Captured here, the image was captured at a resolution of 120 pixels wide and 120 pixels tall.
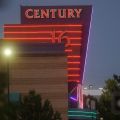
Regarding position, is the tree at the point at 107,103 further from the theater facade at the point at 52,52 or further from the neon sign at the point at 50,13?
the neon sign at the point at 50,13

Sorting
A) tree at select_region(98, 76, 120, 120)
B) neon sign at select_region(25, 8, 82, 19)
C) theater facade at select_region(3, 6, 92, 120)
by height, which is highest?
neon sign at select_region(25, 8, 82, 19)

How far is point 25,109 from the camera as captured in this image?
1810 inches

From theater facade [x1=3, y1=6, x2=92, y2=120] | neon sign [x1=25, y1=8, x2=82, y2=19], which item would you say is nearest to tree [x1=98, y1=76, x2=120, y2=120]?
theater facade [x1=3, y1=6, x2=92, y2=120]

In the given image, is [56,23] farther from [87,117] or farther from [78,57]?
[87,117]

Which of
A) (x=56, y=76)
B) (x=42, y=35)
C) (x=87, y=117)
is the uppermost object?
(x=42, y=35)

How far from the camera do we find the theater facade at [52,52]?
256 ft

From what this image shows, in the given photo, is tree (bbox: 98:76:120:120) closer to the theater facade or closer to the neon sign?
the theater facade

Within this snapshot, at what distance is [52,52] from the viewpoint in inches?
3120

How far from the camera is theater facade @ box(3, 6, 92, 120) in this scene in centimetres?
7806

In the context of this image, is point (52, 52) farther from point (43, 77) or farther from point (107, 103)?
point (107, 103)

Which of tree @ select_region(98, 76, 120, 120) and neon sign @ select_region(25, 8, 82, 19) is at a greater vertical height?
neon sign @ select_region(25, 8, 82, 19)

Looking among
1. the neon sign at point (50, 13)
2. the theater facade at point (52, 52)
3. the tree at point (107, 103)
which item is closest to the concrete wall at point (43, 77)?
the theater facade at point (52, 52)

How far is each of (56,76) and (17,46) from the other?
660 cm

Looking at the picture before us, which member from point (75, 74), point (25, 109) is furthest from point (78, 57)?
point (25, 109)
